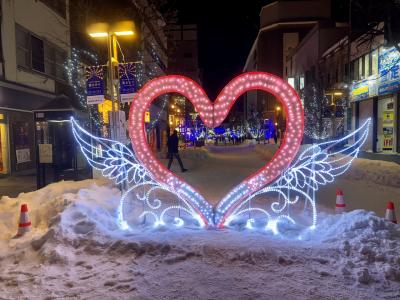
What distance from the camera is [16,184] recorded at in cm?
1423

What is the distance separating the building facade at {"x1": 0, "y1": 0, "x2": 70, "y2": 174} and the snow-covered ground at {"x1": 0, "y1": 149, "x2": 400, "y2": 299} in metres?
10.4

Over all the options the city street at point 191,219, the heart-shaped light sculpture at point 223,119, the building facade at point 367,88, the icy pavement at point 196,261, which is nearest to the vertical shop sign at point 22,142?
the city street at point 191,219

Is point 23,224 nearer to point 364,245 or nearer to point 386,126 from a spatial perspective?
point 364,245

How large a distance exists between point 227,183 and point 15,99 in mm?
10954

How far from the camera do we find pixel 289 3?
3049 inches

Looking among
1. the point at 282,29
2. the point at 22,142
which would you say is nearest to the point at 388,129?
the point at 22,142

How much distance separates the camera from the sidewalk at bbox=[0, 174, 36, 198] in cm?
1256

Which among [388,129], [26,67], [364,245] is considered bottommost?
[364,245]

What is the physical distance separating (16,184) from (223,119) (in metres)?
10.8

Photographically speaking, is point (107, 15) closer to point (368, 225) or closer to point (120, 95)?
point (120, 95)

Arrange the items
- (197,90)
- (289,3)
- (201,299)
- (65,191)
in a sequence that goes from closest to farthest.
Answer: (201,299)
(197,90)
(65,191)
(289,3)

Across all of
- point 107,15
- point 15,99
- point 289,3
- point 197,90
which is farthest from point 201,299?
point 289,3

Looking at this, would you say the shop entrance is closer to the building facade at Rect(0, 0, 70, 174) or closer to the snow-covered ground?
the snow-covered ground

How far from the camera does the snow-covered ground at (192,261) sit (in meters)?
4.55
